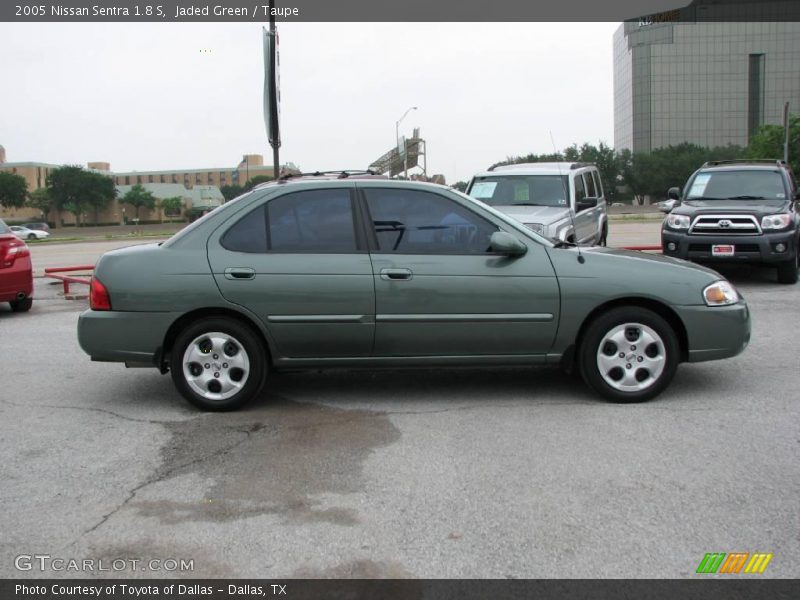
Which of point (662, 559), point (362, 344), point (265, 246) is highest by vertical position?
point (265, 246)

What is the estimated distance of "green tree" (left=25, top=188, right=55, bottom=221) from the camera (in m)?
102

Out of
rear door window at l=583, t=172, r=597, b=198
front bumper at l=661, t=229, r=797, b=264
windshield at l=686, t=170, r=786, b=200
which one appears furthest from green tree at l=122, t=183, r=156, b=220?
front bumper at l=661, t=229, r=797, b=264

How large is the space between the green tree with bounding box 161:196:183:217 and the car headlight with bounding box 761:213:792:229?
111313 mm

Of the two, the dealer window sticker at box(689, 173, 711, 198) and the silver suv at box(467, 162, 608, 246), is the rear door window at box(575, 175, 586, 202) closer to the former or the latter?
the silver suv at box(467, 162, 608, 246)

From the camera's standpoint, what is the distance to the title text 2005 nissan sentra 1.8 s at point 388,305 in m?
5.81

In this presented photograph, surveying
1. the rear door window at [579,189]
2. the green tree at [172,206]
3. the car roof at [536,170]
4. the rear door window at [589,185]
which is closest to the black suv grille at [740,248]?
the rear door window at [579,189]

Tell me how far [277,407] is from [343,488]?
1806mm

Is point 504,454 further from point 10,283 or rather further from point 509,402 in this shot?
point 10,283

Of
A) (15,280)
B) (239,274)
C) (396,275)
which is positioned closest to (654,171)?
(15,280)

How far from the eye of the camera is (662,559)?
3.44m

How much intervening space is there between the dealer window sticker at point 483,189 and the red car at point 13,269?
6701 mm

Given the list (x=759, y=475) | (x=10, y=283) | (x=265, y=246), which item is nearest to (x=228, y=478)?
(x=265, y=246)

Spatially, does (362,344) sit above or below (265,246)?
below

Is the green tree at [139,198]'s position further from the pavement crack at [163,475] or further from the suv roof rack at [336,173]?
the pavement crack at [163,475]
